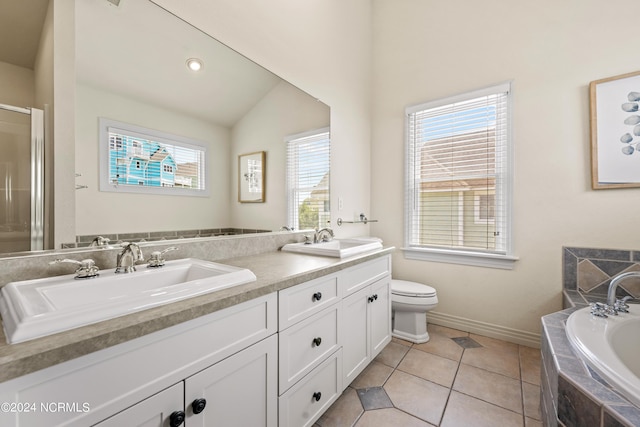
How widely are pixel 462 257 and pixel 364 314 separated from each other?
50.2 inches

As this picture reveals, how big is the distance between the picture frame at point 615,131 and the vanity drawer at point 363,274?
62.6 inches

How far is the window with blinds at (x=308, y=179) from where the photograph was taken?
76.0 inches

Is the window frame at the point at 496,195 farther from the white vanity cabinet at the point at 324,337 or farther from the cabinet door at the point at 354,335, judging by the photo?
the cabinet door at the point at 354,335

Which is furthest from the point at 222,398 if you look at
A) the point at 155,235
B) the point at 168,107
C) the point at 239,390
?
the point at 168,107

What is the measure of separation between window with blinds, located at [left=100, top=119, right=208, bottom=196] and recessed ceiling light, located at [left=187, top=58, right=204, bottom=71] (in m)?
0.38

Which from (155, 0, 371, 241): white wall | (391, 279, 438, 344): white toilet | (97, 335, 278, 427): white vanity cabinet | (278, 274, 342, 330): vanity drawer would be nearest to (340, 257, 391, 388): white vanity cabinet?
(278, 274, 342, 330): vanity drawer

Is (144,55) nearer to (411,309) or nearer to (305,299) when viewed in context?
(305,299)

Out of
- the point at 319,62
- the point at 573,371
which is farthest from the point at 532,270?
the point at 319,62

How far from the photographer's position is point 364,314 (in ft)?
5.51

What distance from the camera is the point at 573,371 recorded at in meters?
0.97

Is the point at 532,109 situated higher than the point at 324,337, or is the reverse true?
the point at 532,109

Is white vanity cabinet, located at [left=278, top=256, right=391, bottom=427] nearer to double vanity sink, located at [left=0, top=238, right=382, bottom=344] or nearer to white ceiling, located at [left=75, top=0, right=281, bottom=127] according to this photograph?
double vanity sink, located at [left=0, top=238, right=382, bottom=344]

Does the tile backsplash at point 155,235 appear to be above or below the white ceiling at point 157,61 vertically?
below

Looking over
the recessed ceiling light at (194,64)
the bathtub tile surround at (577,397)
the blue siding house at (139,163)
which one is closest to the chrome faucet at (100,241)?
the blue siding house at (139,163)
